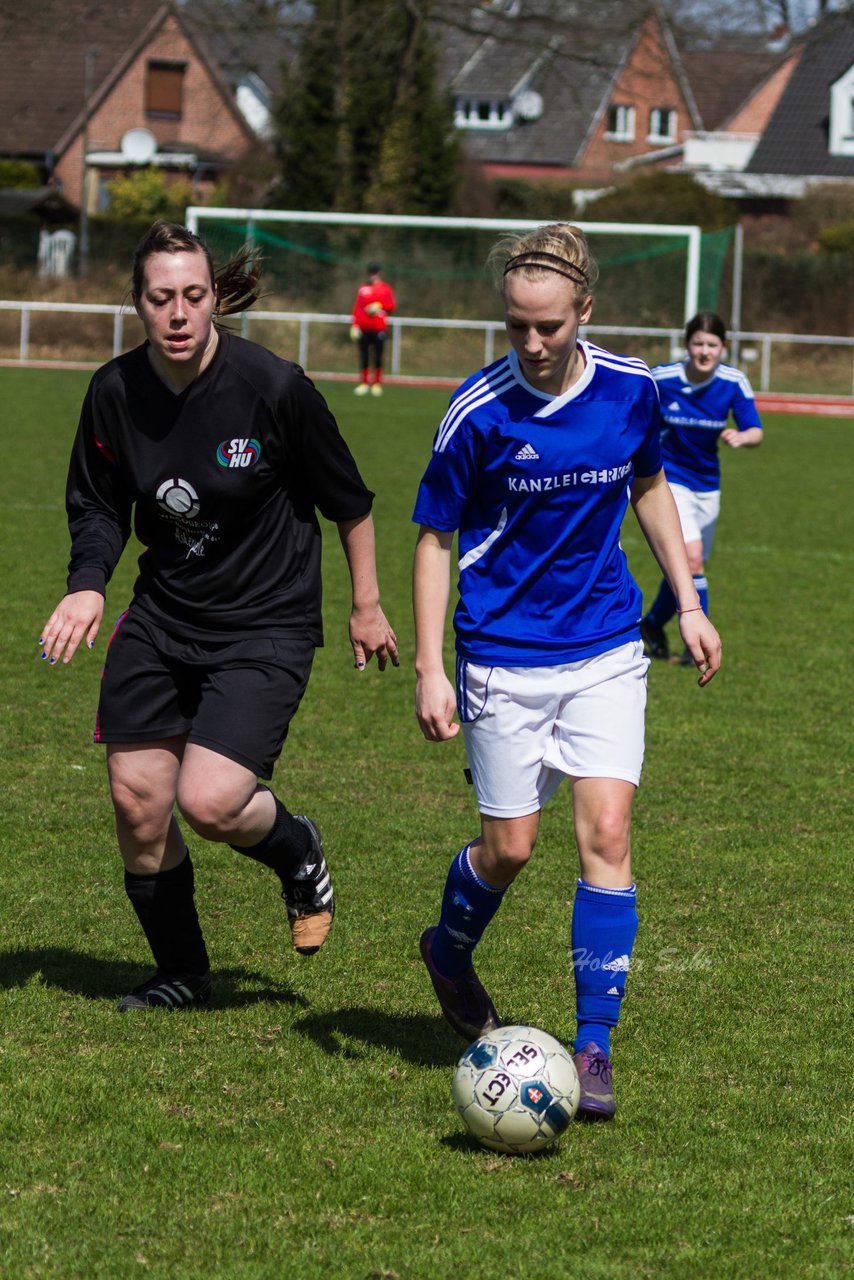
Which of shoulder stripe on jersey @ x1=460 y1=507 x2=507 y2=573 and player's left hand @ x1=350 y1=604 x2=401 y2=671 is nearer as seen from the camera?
shoulder stripe on jersey @ x1=460 y1=507 x2=507 y2=573

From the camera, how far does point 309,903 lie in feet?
15.0

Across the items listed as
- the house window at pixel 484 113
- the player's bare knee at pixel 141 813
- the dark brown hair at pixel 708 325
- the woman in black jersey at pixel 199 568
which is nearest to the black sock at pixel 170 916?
the woman in black jersey at pixel 199 568

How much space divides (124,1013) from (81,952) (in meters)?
0.54

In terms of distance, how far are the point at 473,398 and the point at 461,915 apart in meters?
1.22

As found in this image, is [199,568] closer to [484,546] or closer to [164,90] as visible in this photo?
[484,546]

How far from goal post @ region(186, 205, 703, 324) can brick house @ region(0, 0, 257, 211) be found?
92.3 feet

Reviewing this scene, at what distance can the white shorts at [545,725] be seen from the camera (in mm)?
3926

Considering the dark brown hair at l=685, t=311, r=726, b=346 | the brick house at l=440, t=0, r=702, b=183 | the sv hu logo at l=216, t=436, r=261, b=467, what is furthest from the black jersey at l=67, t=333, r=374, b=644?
the brick house at l=440, t=0, r=702, b=183

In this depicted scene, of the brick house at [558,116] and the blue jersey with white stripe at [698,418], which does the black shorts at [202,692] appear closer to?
the blue jersey with white stripe at [698,418]

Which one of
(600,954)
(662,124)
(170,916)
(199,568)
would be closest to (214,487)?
(199,568)

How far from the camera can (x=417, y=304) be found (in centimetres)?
3077

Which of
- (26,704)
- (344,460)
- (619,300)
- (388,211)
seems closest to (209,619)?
(344,460)

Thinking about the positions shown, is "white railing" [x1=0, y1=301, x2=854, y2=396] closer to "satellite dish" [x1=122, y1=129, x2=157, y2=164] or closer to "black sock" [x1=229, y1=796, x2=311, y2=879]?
"black sock" [x1=229, y1=796, x2=311, y2=879]

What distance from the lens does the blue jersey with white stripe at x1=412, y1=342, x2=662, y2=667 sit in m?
3.88
